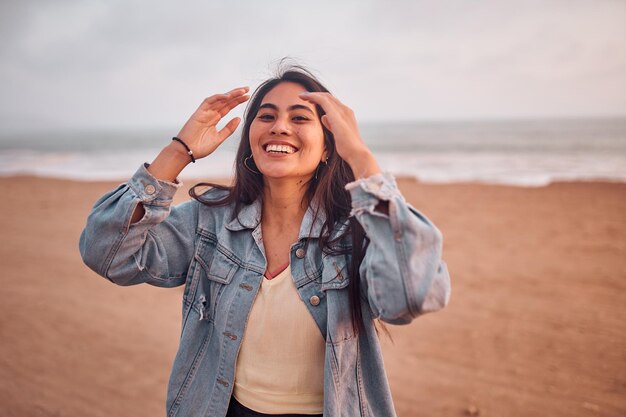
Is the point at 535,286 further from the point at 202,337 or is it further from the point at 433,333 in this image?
the point at 202,337

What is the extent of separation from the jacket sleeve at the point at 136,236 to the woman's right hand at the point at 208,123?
228 millimetres

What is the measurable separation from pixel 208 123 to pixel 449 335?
4190 mm

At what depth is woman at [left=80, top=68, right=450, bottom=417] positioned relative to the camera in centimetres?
172

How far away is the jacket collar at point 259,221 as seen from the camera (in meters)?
2.05

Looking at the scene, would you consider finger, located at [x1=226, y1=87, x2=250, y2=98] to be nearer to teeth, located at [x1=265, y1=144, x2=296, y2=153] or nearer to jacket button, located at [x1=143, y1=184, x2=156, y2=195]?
teeth, located at [x1=265, y1=144, x2=296, y2=153]

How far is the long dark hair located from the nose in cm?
19

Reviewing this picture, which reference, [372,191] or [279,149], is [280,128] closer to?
[279,149]

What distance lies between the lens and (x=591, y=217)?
1055 cm

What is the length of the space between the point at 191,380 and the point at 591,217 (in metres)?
11.0

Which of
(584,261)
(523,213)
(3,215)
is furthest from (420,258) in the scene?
A: (3,215)

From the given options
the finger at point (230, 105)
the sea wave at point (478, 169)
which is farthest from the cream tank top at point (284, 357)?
the sea wave at point (478, 169)

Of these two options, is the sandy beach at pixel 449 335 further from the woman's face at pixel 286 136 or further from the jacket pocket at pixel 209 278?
the woman's face at pixel 286 136

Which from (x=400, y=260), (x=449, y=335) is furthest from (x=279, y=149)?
(x=449, y=335)

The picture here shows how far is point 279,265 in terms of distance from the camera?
207 centimetres
